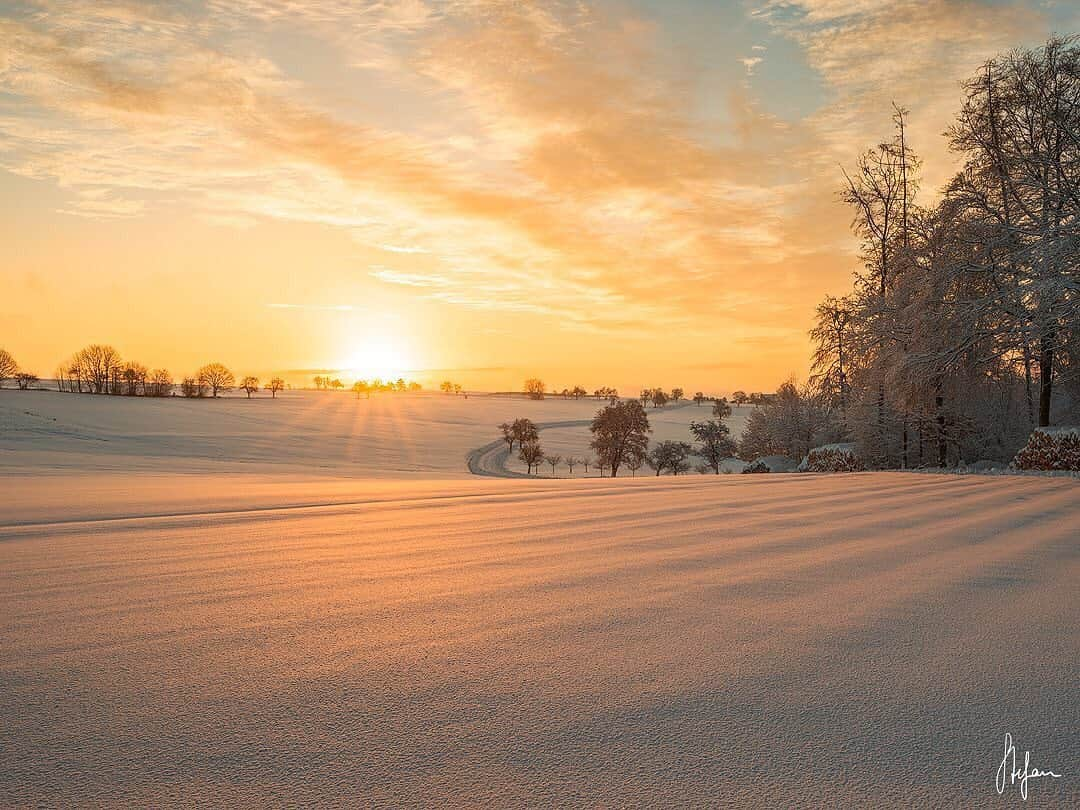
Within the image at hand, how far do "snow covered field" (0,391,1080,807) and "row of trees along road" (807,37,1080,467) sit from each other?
8971mm

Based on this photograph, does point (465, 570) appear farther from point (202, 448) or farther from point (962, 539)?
point (202, 448)

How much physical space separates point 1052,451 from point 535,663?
13.7 m

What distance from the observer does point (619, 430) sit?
1886 inches

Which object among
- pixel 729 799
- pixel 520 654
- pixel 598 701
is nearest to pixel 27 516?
pixel 520 654

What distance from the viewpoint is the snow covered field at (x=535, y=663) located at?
1.47 m

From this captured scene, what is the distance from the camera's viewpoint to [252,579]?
126 inches

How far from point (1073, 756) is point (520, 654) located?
1511mm

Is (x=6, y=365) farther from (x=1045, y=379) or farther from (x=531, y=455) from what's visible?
(x=1045, y=379)

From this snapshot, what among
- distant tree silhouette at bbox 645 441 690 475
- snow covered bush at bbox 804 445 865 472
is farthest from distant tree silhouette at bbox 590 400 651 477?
snow covered bush at bbox 804 445 865 472

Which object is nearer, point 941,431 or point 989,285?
point 989,285

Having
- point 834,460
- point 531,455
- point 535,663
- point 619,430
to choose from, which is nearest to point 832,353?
point 834,460

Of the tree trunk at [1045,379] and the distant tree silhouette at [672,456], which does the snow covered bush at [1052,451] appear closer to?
the tree trunk at [1045,379]
